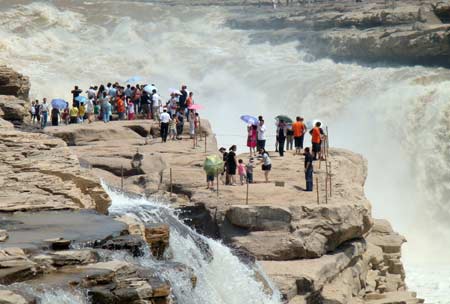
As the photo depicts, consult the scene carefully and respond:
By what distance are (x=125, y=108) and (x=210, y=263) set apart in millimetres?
12286

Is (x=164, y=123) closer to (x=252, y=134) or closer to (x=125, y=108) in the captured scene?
(x=252, y=134)

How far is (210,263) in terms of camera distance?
2144cm

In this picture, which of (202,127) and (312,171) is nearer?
(312,171)

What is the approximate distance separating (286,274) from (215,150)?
8.01 m

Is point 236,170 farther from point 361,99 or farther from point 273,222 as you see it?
point 361,99

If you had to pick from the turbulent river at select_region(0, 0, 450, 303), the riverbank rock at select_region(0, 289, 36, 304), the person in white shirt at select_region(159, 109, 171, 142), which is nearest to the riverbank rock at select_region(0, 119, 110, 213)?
the riverbank rock at select_region(0, 289, 36, 304)

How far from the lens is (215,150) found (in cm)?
2986

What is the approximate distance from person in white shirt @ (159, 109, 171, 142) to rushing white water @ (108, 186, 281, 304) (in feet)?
22.2

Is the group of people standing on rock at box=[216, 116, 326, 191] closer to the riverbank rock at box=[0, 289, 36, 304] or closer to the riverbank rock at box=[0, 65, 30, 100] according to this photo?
the riverbank rock at box=[0, 65, 30, 100]

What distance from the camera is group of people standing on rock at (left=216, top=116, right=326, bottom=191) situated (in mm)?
25781

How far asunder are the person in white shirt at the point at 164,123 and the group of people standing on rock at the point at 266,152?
1.93m

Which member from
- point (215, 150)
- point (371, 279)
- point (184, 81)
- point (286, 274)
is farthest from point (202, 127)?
point (184, 81)

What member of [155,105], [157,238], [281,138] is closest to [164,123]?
[155,105]

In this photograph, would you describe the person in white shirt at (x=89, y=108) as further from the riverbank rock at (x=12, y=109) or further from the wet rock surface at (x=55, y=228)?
the wet rock surface at (x=55, y=228)
